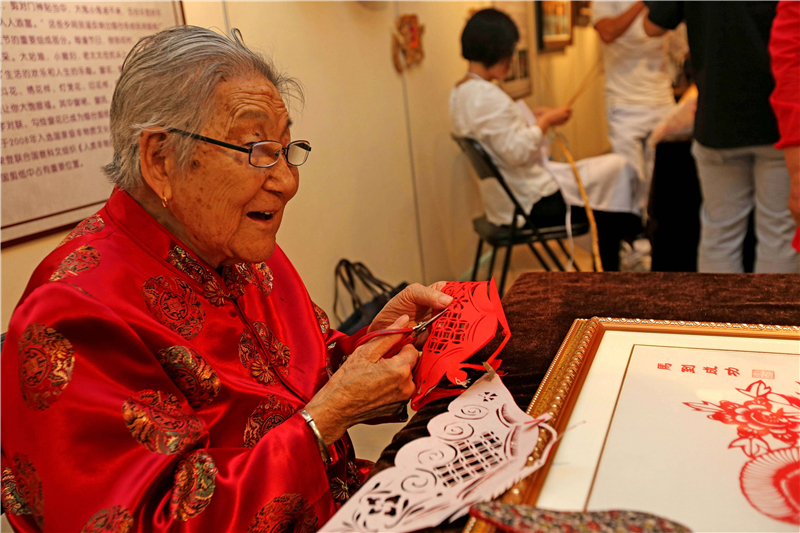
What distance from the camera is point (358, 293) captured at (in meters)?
2.99

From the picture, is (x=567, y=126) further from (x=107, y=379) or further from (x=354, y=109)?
(x=107, y=379)

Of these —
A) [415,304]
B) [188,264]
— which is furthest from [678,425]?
[188,264]

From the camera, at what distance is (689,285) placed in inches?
54.2

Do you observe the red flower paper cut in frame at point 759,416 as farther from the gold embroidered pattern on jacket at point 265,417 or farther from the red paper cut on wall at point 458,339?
the gold embroidered pattern on jacket at point 265,417

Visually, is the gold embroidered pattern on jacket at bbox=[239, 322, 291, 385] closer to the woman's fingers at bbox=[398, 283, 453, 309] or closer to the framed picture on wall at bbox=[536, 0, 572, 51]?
the woman's fingers at bbox=[398, 283, 453, 309]

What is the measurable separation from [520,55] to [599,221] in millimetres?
2424

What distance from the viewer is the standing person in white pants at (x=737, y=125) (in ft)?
6.67

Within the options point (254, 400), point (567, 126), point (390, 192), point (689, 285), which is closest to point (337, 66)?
point (390, 192)

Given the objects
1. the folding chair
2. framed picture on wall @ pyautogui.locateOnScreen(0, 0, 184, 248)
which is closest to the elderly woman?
framed picture on wall @ pyautogui.locateOnScreen(0, 0, 184, 248)

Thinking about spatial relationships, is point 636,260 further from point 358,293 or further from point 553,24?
point 553,24

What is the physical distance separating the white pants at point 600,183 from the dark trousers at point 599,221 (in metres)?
0.04

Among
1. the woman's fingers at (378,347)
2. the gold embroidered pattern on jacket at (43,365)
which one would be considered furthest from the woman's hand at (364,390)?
the gold embroidered pattern on jacket at (43,365)

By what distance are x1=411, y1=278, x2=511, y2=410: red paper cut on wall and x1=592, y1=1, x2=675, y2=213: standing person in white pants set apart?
9.28ft

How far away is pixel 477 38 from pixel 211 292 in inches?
99.5
